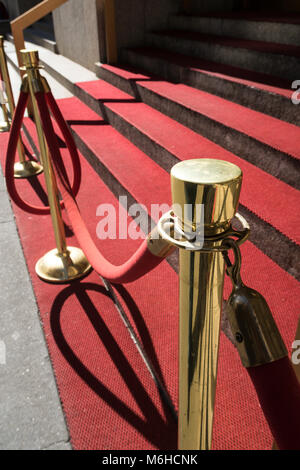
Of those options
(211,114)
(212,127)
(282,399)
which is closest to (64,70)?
(211,114)

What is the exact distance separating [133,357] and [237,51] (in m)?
3.10

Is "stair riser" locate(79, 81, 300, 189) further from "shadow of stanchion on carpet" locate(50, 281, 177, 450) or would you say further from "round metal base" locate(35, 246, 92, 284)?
"shadow of stanchion on carpet" locate(50, 281, 177, 450)

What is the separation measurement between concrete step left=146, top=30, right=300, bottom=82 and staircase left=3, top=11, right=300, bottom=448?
0.01 meters

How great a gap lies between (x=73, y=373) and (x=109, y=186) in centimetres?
185

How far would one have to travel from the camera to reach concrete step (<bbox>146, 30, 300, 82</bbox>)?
3.00 metres

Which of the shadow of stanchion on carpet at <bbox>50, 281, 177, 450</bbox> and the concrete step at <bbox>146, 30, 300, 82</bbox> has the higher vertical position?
the concrete step at <bbox>146, 30, 300, 82</bbox>

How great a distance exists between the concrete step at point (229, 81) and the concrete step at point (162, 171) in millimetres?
493

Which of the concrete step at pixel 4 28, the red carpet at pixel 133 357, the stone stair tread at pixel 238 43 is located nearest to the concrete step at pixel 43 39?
the concrete step at pixel 4 28

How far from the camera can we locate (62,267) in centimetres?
231

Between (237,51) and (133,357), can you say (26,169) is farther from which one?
(133,357)

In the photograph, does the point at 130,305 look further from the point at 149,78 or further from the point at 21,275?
the point at 149,78

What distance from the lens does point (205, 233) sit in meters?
0.68

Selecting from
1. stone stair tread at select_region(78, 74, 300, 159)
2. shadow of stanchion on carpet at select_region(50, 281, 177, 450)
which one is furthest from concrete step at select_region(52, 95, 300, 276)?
shadow of stanchion on carpet at select_region(50, 281, 177, 450)

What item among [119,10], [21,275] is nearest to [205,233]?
[21,275]
